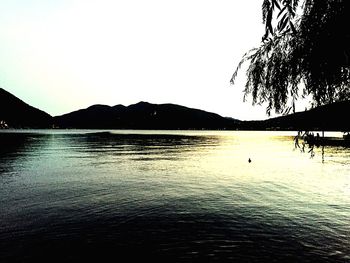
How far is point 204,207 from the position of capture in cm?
2681

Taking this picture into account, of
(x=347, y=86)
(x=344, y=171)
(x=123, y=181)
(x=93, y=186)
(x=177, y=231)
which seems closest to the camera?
(x=347, y=86)

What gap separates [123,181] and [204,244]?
25.0 metres

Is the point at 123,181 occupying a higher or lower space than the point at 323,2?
lower

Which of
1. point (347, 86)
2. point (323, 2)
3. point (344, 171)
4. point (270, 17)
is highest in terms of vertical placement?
point (323, 2)

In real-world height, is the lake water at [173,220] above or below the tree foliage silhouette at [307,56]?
below

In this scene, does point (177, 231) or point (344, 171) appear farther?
point (344, 171)

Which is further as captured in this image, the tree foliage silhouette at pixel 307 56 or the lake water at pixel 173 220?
the lake water at pixel 173 220

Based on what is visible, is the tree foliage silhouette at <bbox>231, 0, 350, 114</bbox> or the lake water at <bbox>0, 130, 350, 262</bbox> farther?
the lake water at <bbox>0, 130, 350, 262</bbox>

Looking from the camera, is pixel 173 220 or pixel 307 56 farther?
pixel 173 220

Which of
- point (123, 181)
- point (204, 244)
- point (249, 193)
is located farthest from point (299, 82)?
point (123, 181)

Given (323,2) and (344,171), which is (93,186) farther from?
(344,171)

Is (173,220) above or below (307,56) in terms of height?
below

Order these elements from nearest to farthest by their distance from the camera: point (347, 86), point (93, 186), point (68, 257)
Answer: point (347, 86) → point (68, 257) → point (93, 186)

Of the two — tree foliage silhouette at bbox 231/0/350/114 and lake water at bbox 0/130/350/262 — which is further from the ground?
tree foliage silhouette at bbox 231/0/350/114
